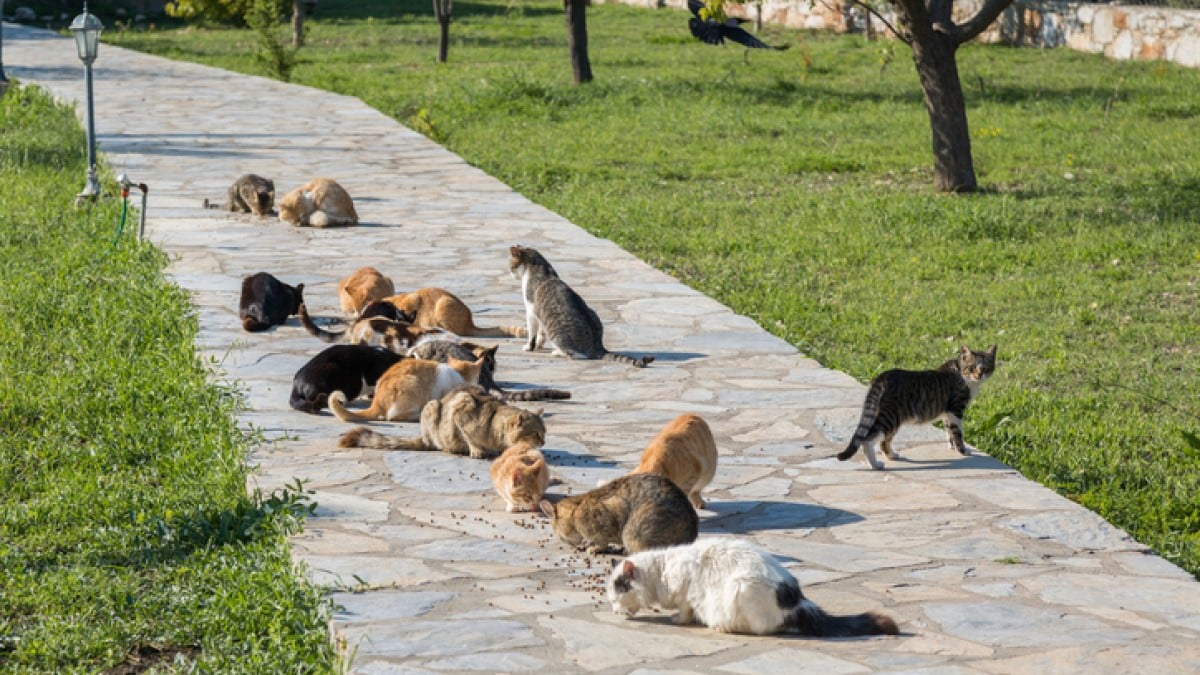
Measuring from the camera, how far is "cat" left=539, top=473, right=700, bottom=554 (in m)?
5.49

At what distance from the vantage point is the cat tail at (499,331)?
9.41m

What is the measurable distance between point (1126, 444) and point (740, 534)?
2479mm

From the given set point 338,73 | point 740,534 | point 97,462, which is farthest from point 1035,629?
point 338,73

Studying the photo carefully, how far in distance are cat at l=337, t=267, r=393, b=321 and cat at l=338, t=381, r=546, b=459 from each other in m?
2.44

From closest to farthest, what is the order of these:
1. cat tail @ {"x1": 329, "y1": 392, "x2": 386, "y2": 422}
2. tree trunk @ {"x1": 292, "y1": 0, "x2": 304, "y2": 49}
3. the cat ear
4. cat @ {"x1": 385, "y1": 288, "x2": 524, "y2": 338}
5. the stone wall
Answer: the cat ear, cat tail @ {"x1": 329, "y1": 392, "x2": 386, "y2": 422}, cat @ {"x1": 385, "y1": 288, "x2": 524, "y2": 338}, the stone wall, tree trunk @ {"x1": 292, "y1": 0, "x2": 304, "y2": 49}

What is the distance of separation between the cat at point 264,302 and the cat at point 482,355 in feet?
4.45

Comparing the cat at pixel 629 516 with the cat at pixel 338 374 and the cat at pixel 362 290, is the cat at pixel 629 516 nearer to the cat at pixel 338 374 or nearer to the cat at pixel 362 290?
the cat at pixel 338 374

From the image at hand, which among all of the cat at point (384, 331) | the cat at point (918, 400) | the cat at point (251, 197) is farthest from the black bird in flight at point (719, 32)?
the cat at point (918, 400)

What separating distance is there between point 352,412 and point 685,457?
2186 mm

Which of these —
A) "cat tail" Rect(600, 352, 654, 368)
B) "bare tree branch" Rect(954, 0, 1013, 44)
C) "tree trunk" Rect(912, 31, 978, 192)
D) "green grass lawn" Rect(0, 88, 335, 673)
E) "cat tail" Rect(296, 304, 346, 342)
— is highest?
"bare tree branch" Rect(954, 0, 1013, 44)

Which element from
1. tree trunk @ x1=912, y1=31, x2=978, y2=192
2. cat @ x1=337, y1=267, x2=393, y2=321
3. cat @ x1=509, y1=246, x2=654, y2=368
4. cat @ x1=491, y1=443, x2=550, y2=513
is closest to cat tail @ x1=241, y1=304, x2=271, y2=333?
Result: cat @ x1=337, y1=267, x2=393, y2=321

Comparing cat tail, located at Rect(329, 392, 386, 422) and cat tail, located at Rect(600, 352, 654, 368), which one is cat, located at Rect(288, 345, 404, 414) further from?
cat tail, located at Rect(600, 352, 654, 368)

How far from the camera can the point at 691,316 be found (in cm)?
991

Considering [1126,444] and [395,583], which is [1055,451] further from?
[395,583]
